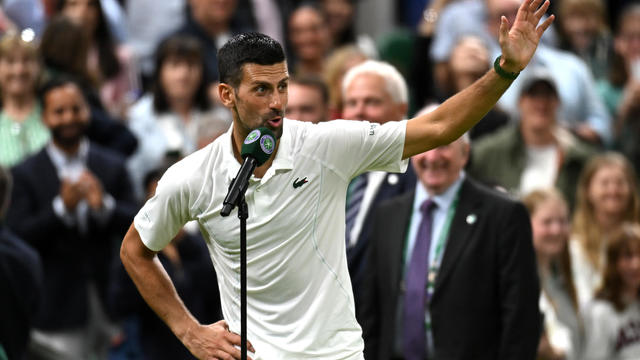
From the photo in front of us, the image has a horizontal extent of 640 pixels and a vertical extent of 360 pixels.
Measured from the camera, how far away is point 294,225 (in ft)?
14.8

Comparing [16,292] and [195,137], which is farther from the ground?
[195,137]

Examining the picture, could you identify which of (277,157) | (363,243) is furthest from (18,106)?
(277,157)

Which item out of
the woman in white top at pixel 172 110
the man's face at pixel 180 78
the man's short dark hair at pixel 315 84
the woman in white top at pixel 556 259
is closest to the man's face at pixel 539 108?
the woman in white top at pixel 556 259

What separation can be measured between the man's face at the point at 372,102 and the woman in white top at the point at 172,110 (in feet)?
6.87

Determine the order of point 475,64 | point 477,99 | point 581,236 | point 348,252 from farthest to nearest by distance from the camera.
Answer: point 475,64
point 581,236
point 348,252
point 477,99

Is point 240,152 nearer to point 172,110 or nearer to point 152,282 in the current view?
point 152,282

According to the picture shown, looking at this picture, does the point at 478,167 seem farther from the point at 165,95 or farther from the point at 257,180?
the point at 257,180

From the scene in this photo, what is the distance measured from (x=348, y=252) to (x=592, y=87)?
4.35m

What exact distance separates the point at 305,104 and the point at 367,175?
825 millimetres

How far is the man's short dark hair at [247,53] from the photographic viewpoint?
175 inches

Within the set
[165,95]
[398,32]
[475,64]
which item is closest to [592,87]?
[475,64]

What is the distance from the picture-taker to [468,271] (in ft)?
19.8

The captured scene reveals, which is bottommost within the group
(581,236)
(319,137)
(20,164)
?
(581,236)

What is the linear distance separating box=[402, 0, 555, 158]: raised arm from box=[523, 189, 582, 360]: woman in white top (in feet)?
12.1
